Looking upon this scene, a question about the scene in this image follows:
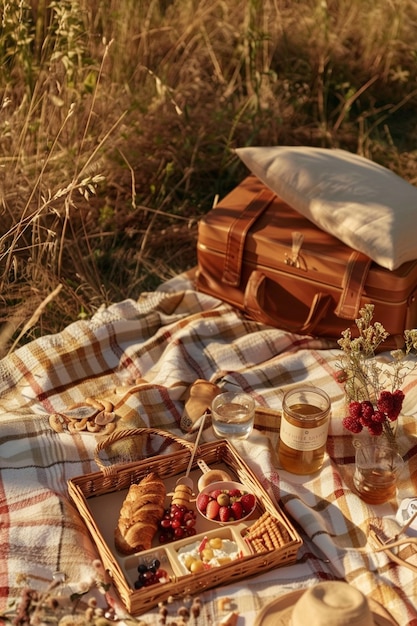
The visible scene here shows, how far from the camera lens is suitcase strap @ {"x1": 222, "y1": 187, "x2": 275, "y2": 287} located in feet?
12.8

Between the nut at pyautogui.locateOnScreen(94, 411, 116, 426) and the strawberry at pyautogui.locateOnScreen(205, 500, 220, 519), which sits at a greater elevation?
the strawberry at pyautogui.locateOnScreen(205, 500, 220, 519)

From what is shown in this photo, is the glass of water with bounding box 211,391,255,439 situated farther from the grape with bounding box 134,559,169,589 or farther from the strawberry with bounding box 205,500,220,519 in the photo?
the grape with bounding box 134,559,169,589

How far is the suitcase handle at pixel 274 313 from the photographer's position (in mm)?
3707

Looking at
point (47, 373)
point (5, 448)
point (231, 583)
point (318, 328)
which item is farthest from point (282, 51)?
point (231, 583)

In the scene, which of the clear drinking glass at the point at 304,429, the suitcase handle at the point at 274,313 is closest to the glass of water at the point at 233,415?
the clear drinking glass at the point at 304,429

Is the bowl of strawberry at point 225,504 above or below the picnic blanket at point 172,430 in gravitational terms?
above

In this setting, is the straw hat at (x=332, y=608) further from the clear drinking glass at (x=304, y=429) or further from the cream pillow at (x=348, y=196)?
the cream pillow at (x=348, y=196)

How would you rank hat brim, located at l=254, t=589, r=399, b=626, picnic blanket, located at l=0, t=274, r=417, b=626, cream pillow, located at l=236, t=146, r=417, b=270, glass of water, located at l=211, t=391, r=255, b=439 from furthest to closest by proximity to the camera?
cream pillow, located at l=236, t=146, r=417, b=270
glass of water, located at l=211, t=391, r=255, b=439
picnic blanket, located at l=0, t=274, r=417, b=626
hat brim, located at l=254, t=589, r=399, b=626

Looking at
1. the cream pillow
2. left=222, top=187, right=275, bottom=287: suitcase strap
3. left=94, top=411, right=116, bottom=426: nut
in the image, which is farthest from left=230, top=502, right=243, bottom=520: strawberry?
left=222, top=187, right=275, bottom=287: suitcase strap

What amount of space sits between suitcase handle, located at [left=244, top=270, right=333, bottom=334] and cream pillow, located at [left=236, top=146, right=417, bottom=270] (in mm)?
283

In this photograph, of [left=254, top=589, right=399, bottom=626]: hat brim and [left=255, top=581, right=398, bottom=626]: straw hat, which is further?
[left=254, top=589, right=399, bottom=626]: hat brim

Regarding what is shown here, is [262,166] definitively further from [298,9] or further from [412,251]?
[298,9]

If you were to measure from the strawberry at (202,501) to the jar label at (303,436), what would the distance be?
0.36 metres

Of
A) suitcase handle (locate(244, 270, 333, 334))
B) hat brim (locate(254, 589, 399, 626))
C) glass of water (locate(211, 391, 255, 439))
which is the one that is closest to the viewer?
hat brim (locate(254, 589, 399, 626))
